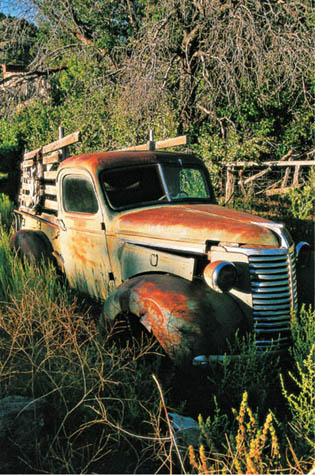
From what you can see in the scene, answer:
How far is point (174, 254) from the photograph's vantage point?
12.1 ft

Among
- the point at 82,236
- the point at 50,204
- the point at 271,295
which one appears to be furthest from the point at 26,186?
the point at 271,295

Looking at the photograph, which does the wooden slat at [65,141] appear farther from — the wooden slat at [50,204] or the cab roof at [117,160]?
the wooden slat at [50,204]

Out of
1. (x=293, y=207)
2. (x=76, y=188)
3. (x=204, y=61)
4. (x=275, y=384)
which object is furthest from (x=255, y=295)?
(x=204, y=61)

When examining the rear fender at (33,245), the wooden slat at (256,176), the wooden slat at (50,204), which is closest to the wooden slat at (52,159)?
the wooden slat at (50,204)

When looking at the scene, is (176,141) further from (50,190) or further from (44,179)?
(44,179)

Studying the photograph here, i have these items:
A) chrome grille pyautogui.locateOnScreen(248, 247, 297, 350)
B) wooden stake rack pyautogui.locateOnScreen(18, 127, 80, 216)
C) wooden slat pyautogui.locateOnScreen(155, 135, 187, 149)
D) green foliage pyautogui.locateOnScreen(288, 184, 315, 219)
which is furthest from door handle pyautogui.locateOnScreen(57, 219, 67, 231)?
green foliage pyautogui.locateOnScreen(288, 184, 315, 219)

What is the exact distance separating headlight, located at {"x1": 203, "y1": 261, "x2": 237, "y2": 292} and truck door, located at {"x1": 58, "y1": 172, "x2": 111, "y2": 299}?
130 cm

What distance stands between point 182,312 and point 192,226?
31.8 inches

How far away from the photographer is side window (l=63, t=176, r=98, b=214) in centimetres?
433

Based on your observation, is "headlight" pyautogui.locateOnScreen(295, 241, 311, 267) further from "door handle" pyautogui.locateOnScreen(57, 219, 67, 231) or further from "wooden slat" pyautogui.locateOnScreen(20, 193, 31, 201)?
"wooden slat" pyautogui.locateOnScreen(20, 193, 31, 201)

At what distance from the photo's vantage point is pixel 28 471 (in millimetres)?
2285

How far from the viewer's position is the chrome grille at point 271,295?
3.25 meters

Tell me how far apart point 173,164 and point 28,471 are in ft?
10.1

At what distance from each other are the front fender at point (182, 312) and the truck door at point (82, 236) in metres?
0.91
